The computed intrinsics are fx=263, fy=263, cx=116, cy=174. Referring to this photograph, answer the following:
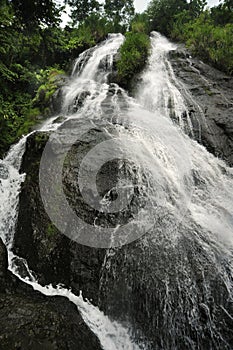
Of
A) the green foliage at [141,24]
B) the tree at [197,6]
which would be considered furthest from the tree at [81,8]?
the tree at [197,6]

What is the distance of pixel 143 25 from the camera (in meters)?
16.0

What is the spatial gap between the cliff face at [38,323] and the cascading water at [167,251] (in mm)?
216

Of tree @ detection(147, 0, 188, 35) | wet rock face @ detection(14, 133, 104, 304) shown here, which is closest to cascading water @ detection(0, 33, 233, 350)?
wet rock face @ detection(14, 133, 104, 304)

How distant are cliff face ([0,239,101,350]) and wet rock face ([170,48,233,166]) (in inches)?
197

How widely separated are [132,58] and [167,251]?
8.51m

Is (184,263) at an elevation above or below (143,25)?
below

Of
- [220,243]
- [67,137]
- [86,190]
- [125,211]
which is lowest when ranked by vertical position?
[220,243]

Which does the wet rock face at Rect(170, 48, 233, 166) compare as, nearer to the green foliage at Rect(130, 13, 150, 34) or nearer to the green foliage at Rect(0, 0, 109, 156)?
the green foliage at Rect(0, 0, 109, 156)

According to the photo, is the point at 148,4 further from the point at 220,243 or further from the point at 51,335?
the point at 51,335

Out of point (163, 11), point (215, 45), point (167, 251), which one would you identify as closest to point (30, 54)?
point (215, 45)

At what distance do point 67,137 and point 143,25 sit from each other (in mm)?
13817

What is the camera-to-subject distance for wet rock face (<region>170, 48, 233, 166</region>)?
270 inches

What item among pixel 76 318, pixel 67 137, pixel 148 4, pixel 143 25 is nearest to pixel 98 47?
pixel 143 25

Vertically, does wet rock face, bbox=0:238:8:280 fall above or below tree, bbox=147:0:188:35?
below
